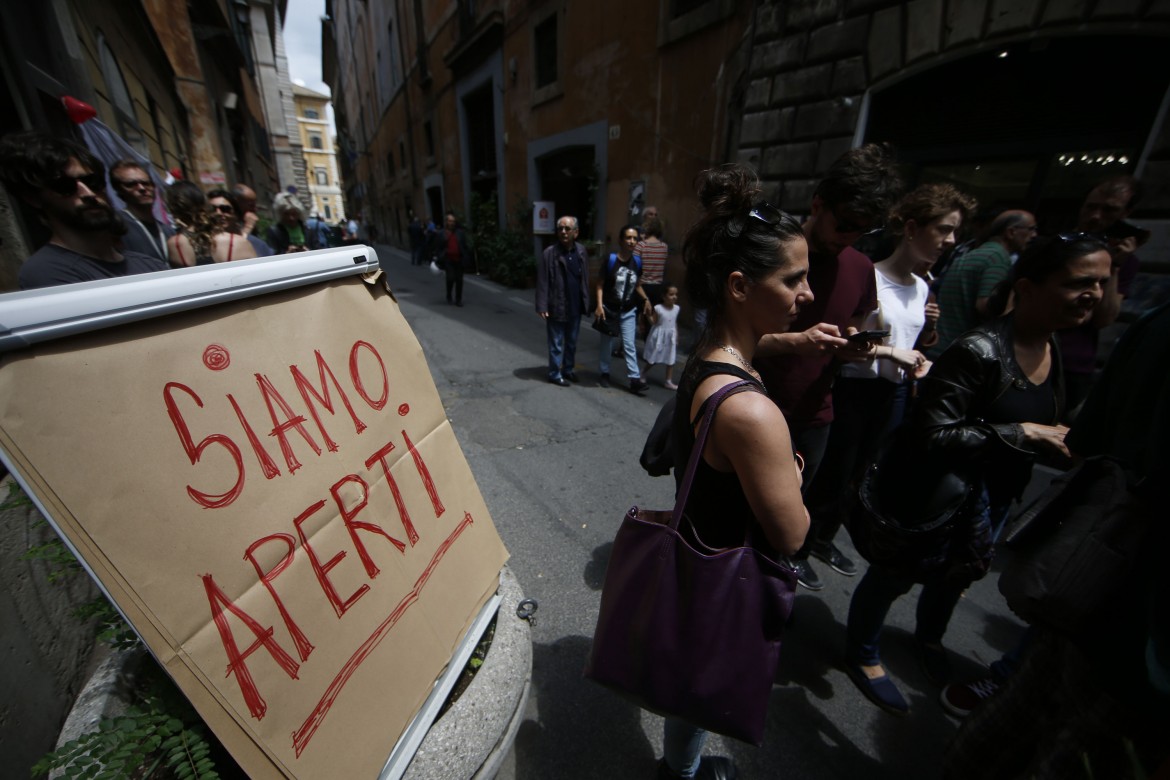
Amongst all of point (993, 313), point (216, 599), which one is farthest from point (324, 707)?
point (993, 313)

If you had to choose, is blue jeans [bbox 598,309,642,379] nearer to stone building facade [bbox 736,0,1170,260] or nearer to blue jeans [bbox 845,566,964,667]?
stone building facade [bbox 736,0,1170,260]

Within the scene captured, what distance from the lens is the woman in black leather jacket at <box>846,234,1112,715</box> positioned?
4.99 ft

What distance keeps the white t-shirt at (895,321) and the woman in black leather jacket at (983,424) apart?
1.61 ft

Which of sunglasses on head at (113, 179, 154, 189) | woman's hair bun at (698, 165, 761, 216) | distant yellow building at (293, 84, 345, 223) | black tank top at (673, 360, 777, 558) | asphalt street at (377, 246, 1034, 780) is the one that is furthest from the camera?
distant yellow building at (293, 84, 345, 223)

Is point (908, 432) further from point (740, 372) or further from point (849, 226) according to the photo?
point (740, 372)

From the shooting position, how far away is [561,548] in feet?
8.64

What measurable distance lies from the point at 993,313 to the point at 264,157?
90.5 ft

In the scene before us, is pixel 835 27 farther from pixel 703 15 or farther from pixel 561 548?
pixel 561 548

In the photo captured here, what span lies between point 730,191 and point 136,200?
377 cm

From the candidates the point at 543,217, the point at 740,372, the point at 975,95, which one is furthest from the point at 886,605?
the point at 543,217

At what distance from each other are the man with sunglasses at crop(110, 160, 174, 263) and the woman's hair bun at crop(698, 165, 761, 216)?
130 inches

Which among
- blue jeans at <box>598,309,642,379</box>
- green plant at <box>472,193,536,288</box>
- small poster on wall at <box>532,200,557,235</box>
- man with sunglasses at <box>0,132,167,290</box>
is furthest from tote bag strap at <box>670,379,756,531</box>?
green plant at <box>472,193,536,288</box>

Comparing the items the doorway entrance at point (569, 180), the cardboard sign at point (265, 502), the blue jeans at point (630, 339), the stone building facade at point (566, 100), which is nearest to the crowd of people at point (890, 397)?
the cardboard sign at point (265, 502)

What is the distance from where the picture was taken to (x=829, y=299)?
6.33 ft
